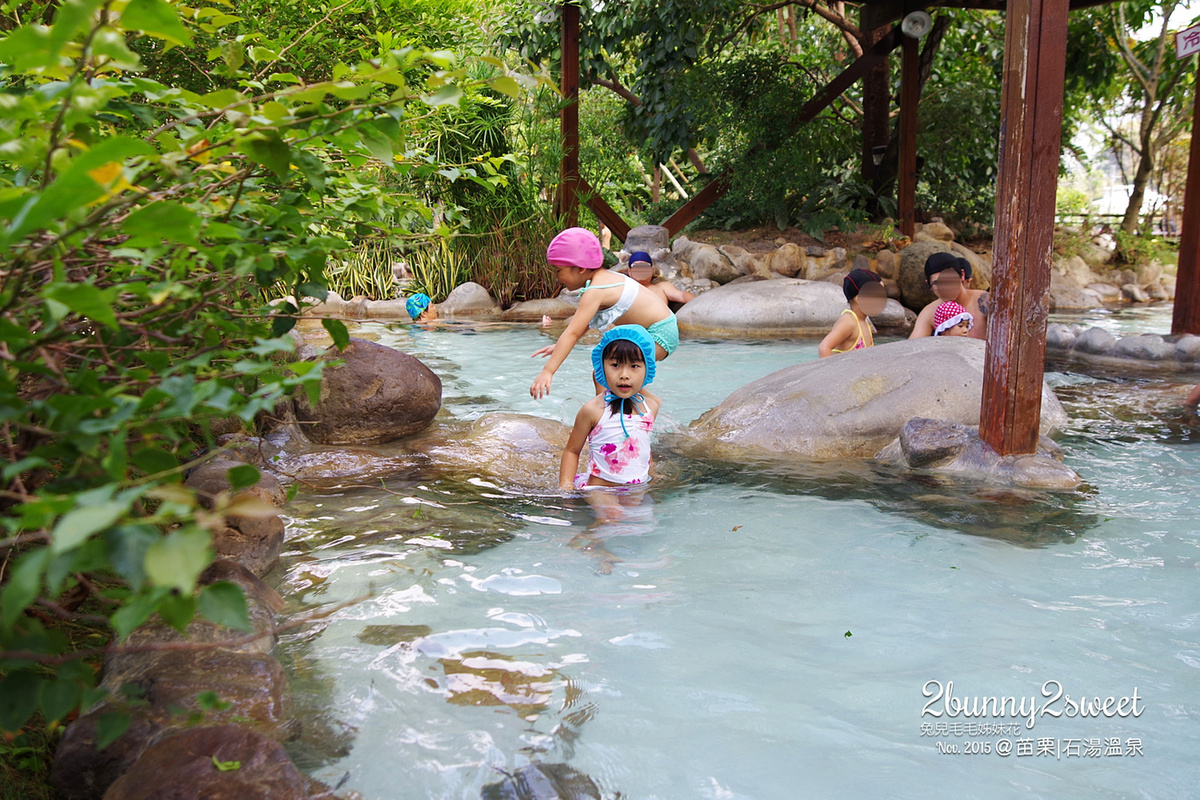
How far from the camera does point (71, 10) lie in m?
1.03

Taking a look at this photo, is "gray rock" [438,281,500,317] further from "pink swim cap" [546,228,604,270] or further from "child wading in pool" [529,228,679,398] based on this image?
"pink swim cap" [546,228,604,270]

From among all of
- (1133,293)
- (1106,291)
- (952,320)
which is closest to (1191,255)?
(952,320)

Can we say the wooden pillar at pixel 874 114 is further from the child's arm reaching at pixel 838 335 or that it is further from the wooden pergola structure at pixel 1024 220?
the wooden pergola structure at pixel 1024 220

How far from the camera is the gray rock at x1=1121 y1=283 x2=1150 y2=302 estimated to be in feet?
51.9

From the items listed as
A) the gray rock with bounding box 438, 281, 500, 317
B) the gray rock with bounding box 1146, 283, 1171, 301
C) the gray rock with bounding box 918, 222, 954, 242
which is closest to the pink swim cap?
the gray rock with bounding box 438, 281, 500, 317

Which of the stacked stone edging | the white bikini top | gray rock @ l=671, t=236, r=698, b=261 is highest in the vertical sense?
gray rock @ l=671, t=236, r=698, b=261

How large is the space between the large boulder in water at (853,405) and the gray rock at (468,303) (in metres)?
7.11

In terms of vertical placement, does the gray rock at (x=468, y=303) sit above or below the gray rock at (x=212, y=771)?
above

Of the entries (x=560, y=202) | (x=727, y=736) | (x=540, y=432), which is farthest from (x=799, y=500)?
(x=560, y=202)

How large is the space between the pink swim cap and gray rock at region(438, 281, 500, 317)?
7.67 metres

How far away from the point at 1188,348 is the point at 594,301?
633cm

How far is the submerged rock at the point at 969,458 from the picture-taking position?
4.39 meters

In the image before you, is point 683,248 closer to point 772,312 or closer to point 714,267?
point 714,267

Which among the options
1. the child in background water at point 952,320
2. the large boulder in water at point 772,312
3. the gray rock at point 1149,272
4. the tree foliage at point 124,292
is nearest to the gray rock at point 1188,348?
the child in background water at point 952,320
